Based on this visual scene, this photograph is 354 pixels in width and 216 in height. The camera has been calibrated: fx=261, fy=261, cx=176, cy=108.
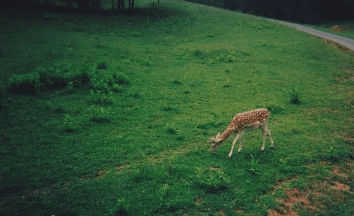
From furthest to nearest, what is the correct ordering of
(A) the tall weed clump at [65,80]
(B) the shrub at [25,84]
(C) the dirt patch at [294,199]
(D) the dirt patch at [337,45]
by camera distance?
(D) the dirt patch at [337,45] < (A) the tall weed clump at [65,80] < (B) the shrub at [25,84] < (C) the dirt patch at [294,199]

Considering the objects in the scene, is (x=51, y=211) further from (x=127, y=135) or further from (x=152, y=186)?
(x=127, y=135)

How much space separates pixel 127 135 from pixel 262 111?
202 inches

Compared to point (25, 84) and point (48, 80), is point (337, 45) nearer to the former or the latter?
point (48, 80)

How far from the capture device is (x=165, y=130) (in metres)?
10.6

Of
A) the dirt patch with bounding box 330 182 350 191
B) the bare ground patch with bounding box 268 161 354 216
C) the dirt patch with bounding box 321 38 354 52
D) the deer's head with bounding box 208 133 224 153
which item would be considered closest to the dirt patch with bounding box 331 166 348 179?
the bare ground patch with bounding box 268 161 354 216

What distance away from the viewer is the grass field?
7.11 meters

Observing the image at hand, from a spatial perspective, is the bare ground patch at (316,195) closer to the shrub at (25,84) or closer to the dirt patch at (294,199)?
the dirt patch at (294,199)

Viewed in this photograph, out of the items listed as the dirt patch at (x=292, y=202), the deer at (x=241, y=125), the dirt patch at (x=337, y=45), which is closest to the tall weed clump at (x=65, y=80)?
the deer at (x=241, y=125)

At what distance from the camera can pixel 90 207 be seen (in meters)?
6.72

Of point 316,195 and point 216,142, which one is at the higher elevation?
point 216,142

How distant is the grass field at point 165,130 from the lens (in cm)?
711

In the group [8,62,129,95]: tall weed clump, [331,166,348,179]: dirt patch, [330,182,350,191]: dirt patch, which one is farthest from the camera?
[8,62,129,95]: tall weed clump

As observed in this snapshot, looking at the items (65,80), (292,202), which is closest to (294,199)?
(292,202)

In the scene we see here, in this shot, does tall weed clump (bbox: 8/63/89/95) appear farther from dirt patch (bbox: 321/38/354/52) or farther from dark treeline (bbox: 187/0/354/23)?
dark treeline (bbox: 187/0/354/23)
